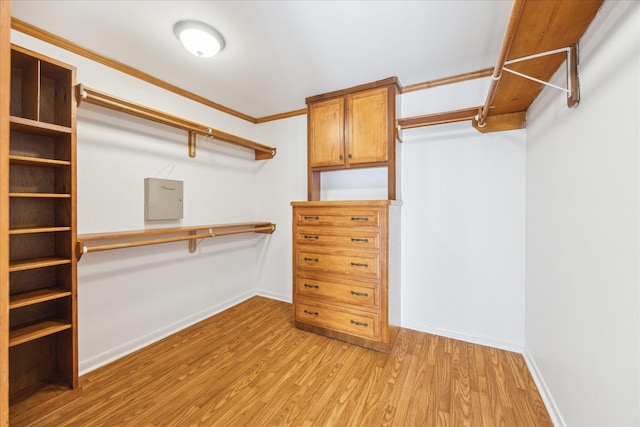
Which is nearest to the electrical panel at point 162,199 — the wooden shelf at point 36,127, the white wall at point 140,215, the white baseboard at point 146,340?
the white wall at point 140,215

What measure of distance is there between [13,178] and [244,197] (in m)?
2.04

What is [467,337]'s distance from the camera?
237 centimetres

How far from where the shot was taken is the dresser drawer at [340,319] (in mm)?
2229

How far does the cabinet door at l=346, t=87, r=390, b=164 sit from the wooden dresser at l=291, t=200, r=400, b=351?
1.82 feet

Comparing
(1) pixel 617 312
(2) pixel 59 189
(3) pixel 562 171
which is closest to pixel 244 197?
(2) pixel 59 189

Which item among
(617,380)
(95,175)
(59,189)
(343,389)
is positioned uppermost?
(95,175)

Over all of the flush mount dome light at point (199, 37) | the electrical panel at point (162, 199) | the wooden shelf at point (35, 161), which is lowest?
the electrical panel at point (162, 199)

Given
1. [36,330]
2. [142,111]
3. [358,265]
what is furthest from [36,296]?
[358,265]

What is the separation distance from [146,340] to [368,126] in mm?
2905

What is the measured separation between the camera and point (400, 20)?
1678 mm

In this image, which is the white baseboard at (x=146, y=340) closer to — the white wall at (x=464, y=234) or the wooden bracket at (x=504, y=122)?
the white wall at (x=464, y=234)

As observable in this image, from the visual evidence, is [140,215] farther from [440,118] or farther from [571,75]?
[571,75]

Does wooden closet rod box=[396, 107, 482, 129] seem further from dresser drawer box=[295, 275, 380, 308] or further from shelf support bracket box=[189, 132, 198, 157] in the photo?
shelf support bracket box=[189, 132, 198, 157]

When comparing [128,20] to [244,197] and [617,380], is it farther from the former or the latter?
[617,380]
